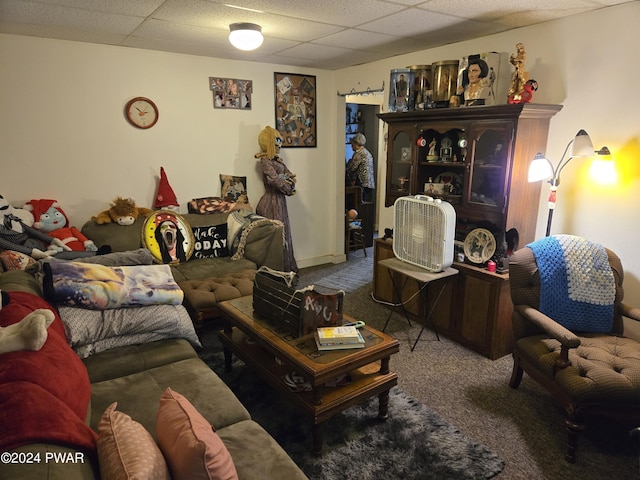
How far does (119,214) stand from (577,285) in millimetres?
3432

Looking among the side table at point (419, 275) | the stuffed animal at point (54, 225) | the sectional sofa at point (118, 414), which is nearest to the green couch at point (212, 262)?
the stuffed animal at point (54, 225)

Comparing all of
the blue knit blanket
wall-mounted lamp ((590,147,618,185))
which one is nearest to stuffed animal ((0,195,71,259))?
the blue knit blanket

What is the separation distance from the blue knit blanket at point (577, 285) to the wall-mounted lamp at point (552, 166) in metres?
0.32

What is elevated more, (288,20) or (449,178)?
(288,20)

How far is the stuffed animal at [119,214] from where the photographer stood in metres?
3.51

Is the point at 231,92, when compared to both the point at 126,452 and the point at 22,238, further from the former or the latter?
the point at 126,452

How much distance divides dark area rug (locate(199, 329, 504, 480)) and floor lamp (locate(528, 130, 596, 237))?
152 cm

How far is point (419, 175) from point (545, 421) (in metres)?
1.97

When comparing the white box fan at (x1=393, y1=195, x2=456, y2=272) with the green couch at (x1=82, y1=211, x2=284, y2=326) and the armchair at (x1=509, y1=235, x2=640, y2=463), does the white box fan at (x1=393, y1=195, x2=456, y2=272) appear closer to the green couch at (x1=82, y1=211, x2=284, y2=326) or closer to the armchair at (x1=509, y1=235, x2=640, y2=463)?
the armchair at (x1=509, y1=235, x2=640, y2=463)

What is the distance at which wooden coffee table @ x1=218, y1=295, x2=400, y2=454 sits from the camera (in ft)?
6.33

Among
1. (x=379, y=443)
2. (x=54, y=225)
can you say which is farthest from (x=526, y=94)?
(x=54, y=225)

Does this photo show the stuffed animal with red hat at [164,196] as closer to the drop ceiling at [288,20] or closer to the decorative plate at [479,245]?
the drop ceiling at [288,20]

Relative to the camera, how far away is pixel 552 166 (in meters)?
2.81

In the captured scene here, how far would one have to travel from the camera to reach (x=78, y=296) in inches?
79.0
